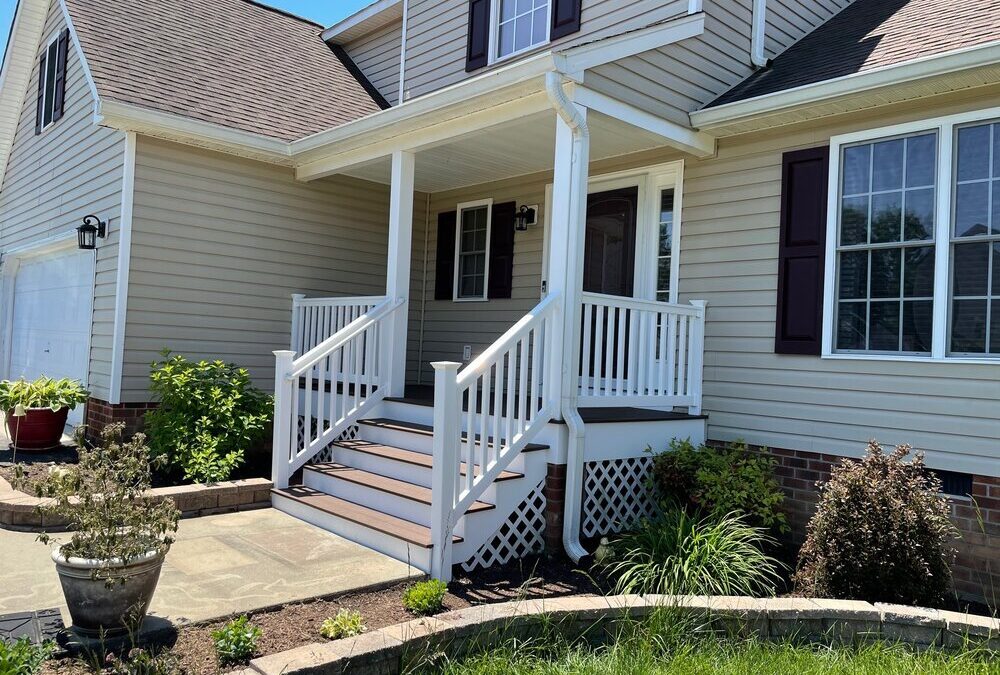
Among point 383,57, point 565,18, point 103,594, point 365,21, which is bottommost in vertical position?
point 103,594

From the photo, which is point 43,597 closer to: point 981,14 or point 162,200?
point 162,200

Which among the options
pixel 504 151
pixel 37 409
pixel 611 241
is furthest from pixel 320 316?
pixel 611 241

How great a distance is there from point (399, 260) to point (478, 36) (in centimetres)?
313

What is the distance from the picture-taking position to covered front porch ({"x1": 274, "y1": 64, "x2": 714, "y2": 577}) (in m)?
5.10

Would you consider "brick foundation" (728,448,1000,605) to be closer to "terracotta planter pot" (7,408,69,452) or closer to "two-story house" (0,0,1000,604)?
"two-story house" (0,0,1000,604)

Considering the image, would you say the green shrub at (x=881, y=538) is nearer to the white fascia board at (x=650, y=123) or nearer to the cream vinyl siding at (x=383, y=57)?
the white fascia board at (x=650, y=123)

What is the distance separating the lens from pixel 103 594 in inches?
127

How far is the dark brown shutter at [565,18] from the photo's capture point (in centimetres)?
746

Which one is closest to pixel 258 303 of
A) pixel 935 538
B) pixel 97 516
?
pixel 97 516

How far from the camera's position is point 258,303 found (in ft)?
26.6

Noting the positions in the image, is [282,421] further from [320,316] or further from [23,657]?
[23,657]

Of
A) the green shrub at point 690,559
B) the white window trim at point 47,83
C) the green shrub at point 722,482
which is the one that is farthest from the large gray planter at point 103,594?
the white window trim at point 47,83

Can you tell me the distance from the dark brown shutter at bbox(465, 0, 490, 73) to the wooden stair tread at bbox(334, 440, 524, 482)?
451cm

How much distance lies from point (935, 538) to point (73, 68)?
9.64 m
